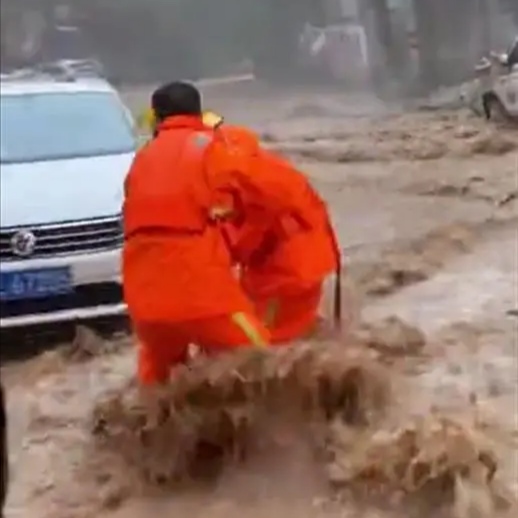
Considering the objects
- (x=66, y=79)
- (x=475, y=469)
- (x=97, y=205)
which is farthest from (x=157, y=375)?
(x=66, y=79)

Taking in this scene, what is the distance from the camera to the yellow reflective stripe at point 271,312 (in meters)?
6.97

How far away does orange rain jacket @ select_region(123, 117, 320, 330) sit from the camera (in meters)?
6.44

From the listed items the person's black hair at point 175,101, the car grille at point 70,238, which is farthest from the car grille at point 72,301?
the person's black hair at point 175,101

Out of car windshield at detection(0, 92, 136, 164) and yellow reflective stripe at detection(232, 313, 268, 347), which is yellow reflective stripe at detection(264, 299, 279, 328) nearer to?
yellow reflective stripe at detection(232, 313, 268, 347)

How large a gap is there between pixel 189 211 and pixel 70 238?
2633 mm

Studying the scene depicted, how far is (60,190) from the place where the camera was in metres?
9.17

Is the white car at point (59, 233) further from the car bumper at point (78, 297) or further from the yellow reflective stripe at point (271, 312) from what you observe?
the yellow reflective stripe at point (271, 312)

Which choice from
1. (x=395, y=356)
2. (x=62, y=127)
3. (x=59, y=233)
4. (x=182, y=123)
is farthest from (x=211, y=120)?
(x=62, y=127)

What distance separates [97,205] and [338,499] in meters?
3.20

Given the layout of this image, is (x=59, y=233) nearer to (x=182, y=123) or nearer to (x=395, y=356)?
(x=395, y=356)

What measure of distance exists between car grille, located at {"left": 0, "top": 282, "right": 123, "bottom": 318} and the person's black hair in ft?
7.88

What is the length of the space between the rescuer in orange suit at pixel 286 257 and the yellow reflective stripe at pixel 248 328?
34 centimetres

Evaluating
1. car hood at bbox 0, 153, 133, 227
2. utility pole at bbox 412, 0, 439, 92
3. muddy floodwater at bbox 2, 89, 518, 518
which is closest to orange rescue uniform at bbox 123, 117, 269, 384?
muddy floodwater at bbox 2, 89, 518, 518

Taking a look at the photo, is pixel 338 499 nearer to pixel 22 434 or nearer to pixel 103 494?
pixel 103 494
